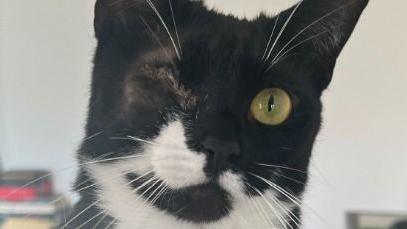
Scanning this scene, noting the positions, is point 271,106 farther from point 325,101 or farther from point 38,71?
point 38,71

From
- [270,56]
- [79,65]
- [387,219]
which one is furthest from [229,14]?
[387,219]

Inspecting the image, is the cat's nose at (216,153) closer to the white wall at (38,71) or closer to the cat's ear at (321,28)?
the cat's ear at (321,28)

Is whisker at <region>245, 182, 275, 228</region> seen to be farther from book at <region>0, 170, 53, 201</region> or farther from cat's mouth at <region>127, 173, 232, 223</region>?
book at <region>0, 170, 53, 201</region>

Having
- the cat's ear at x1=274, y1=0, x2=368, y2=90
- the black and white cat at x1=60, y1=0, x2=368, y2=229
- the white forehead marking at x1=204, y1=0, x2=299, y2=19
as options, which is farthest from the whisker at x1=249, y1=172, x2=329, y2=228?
the white forehead marking at x1=204, y1=0, x2=299, y2=19

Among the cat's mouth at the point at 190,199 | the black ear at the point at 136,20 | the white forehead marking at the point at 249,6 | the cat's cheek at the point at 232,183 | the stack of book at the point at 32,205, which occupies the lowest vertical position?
the stack of book at the point at 32,205

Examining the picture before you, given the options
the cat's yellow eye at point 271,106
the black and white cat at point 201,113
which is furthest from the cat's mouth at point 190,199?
the cat's yellow eye at point 271,106
